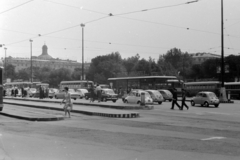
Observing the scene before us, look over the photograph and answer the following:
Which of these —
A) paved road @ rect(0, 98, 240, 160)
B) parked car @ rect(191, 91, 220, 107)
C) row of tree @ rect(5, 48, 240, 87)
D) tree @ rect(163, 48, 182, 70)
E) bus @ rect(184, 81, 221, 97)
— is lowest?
paved road @ rect(0, 98, 240, 160)

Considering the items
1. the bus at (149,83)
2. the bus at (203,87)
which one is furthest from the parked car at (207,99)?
the bus at (203,87)

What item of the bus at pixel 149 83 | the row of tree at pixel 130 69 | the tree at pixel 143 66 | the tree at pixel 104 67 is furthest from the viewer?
the tree at pixel 104 67

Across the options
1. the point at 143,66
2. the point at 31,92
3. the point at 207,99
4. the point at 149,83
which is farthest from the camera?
the point at 143,66

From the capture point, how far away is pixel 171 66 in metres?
99.6

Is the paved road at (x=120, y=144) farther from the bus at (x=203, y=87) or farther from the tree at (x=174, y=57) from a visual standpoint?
the tree at (x=174, y=57)

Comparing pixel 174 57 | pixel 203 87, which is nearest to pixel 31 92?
pixel 203 87

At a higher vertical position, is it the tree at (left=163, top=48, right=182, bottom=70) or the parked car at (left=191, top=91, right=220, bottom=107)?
the tree at (left=163, top=48, right=182, bottom=70)

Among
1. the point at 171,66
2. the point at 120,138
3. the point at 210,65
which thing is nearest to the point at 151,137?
the point at 120,138

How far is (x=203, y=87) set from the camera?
57.2m

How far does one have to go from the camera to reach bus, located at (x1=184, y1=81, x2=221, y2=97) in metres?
54.6

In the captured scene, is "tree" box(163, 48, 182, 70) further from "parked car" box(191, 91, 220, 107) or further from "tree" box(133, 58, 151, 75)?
"parked car" box(191, 91, 220, 107)

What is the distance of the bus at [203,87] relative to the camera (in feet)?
179

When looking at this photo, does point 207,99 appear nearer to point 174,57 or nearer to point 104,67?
point 104,67

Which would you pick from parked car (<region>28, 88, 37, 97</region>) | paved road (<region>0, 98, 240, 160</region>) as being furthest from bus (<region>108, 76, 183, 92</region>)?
paved road (<region>0, 98, 240, 160</region>)
